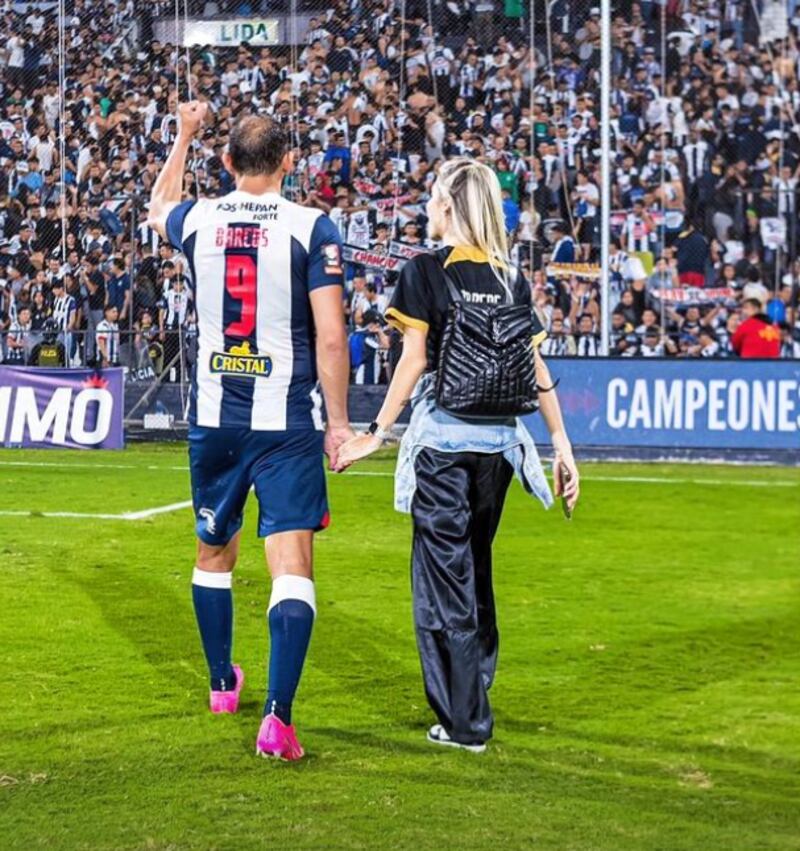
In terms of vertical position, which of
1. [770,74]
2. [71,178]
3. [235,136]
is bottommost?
[235,136]

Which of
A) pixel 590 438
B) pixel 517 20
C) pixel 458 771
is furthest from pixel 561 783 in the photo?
pixel 517 20

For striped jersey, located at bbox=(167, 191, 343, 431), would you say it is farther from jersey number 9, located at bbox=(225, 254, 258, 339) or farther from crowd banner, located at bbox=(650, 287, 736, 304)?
crowd banner, located at bbox=(650, 287, 736, 304)

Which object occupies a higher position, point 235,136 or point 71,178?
point 71,178

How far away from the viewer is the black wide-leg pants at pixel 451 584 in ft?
18.1

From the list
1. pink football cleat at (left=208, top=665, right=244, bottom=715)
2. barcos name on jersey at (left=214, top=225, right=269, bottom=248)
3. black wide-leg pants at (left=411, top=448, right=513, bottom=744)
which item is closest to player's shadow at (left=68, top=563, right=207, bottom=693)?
pink football cleat at (left=208, top=665, right=244, bottom=715)

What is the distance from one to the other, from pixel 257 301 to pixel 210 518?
2.56 ft

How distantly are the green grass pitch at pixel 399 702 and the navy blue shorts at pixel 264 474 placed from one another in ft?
2.62

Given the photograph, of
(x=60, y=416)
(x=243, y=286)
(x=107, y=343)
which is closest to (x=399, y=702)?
(x=243, y=286)

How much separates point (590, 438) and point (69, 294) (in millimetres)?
7848

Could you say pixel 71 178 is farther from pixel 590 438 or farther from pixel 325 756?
pixel 325 756

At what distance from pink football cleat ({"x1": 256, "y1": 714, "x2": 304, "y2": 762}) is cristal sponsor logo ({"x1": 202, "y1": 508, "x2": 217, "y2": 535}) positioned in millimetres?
679

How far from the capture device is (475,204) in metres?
5.41

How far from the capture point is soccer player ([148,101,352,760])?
5.32m

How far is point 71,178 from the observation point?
74.1 ft
